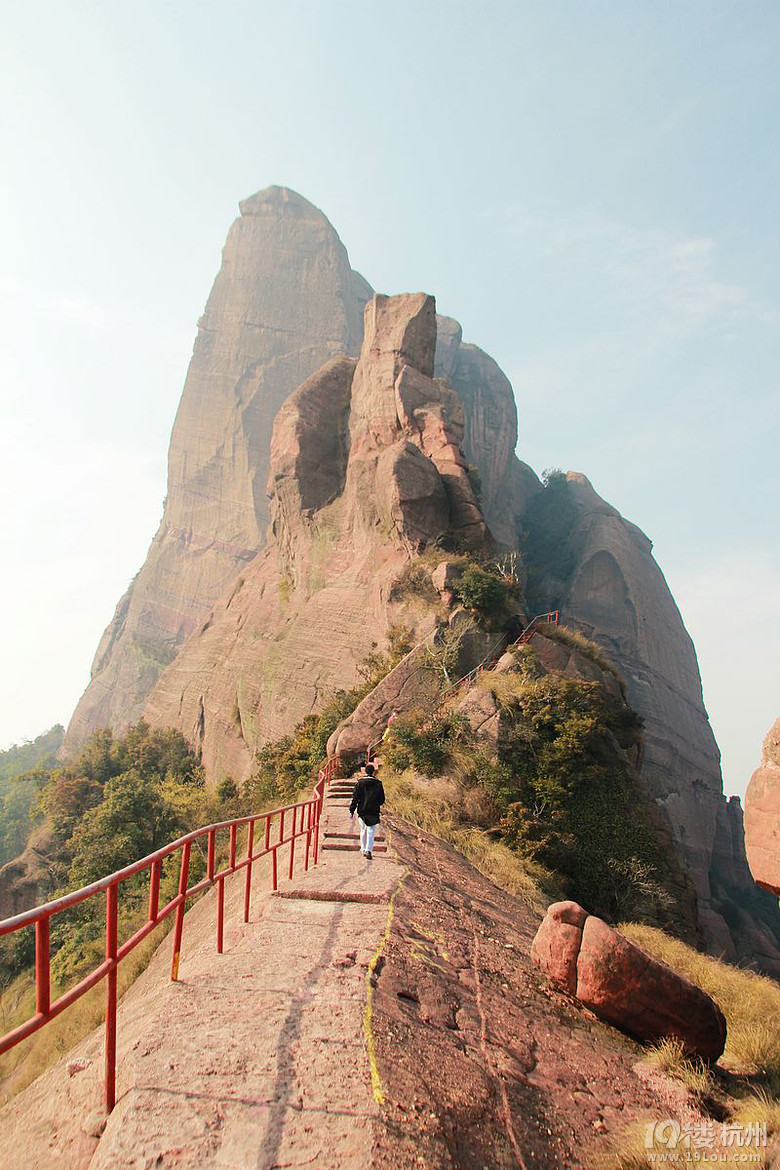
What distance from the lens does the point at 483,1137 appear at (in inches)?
144

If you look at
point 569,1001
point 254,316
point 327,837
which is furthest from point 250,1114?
point 254,316

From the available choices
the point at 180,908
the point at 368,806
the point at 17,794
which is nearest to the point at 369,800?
the point at 368,806

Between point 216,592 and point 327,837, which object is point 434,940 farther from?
point 216,592

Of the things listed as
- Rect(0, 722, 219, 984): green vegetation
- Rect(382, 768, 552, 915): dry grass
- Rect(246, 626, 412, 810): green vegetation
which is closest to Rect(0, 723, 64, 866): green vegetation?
Rect(0, 722, 219, 984): green vegetation

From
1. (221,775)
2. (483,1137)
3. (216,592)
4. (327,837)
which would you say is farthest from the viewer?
(216,592)

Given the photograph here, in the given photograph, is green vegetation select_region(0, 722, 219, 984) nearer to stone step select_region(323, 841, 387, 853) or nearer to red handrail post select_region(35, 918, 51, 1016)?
stone step select_region(323, 841, 387, 853)

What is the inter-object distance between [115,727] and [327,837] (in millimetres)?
52533

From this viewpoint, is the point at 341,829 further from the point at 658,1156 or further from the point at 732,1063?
the point at 658,1156

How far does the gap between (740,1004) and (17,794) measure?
→ 63800 mm

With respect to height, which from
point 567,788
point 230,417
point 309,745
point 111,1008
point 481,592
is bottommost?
point 567,788

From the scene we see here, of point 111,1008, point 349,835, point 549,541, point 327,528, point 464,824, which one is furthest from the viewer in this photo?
point 549,541

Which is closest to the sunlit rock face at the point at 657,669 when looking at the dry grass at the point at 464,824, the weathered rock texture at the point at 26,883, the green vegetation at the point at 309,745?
the green vegetation at the point at 309,745

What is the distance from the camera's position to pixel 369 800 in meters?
10.6

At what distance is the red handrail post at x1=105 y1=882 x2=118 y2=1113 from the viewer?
3605 millimetres
